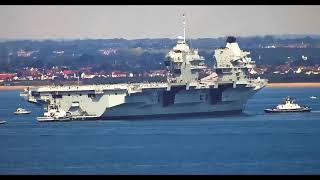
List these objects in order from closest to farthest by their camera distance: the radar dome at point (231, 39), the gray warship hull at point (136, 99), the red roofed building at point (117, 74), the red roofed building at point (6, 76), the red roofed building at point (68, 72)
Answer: the gray warship hull at point (136, 99) → the radar dome at point (231, 39) → the red roofed building at point (117, 74) → the red roofed building at point (68, 72) → the red roofed building at point (6, 76)

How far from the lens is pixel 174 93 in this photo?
109ft

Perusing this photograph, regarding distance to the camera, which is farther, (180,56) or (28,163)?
(180,56)

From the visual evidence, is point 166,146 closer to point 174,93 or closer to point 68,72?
point 174,93

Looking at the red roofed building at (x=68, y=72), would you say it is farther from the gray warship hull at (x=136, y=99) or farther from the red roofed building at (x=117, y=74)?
the gray warship hull at (x=136, y=99)

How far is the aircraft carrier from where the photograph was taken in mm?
31609

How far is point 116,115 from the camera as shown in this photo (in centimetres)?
3281

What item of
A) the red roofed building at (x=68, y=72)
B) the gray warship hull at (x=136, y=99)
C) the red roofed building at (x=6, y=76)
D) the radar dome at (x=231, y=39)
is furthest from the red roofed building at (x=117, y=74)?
the gray warship hull at (x=136, y=99)

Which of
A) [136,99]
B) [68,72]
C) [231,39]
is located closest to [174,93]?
[136,99]

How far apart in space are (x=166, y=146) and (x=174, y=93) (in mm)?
10399

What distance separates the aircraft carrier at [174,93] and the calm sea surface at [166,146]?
22.8 inches

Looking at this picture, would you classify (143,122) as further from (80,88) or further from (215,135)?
(215,135)

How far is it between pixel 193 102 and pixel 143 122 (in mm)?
2572

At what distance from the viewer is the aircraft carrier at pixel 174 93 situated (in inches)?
1244
